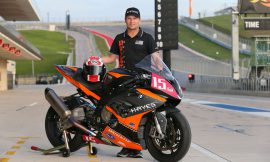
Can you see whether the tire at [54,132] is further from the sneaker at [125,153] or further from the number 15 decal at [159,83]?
the number 15 decal at [159,83]

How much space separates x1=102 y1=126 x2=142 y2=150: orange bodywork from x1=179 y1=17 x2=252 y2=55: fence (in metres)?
68.9

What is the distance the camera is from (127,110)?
7086 mm

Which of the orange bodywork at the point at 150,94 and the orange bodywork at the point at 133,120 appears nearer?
the orange bodywork at the point at 150,94

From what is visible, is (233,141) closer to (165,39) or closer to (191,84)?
(165,39)

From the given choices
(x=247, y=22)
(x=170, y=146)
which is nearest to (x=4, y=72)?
(x=247, y=22)

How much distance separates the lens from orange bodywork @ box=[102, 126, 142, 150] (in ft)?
23.5

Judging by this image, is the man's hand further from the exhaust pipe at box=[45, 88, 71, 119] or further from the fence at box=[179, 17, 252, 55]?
the fence at box=[179, 17, 252, 55]

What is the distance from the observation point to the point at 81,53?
9450cm

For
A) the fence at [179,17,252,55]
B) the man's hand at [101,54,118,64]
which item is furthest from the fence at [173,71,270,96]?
the fence at [179,17,252,55]

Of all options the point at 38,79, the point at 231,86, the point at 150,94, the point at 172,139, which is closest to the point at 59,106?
the point at 150,94

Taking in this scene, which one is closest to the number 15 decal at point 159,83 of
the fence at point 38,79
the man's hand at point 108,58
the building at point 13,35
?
the man's hand at point 108,58

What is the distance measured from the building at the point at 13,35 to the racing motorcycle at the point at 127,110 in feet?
94.4

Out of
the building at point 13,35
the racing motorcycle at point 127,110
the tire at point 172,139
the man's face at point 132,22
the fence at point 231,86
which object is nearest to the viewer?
the tire at point 172,139

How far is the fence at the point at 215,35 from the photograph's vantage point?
77338mm
